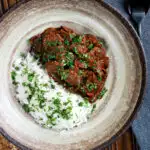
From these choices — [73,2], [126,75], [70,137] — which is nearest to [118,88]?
[126,75]

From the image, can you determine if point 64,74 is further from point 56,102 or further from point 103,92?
point 103,92

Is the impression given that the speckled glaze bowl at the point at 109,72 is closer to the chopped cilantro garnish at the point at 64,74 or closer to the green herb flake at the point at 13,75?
the green herb flake at the point at 13,75

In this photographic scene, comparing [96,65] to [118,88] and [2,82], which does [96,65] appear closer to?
[118,88]

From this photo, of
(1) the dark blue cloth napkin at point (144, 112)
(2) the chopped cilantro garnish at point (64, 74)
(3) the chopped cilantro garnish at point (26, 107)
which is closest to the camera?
(2) the chopped cilantro garnish at point (64, 74)

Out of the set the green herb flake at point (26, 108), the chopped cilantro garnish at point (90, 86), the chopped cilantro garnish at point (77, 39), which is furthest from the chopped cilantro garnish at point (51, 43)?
the green herb flake at point (26, 108)

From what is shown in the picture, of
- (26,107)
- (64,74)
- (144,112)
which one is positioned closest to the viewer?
(64,74)

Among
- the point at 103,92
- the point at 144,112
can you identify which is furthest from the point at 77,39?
the point at 144,112

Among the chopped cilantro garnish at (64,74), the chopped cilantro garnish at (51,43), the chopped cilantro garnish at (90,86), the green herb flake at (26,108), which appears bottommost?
the green herb flake at (26,108)
